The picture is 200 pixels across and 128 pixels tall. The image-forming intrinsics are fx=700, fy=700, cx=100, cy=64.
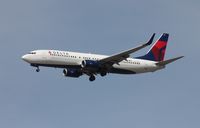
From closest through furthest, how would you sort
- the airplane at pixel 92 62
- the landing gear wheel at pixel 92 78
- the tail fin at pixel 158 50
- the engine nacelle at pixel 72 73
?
the airplane at pixel 92 62 → the landing gear wheel at pixel 92 78 → the engine nacelle at pixel 72 73 → the tail fin at pixel 158 50

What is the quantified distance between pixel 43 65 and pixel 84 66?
6.57 meters

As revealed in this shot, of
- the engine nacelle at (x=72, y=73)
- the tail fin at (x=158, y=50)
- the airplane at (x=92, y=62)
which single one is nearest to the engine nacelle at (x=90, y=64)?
the airplane at (x=92, y=62)

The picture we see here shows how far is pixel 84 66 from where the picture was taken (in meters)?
112

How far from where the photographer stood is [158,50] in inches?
5007

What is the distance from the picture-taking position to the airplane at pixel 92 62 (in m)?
110

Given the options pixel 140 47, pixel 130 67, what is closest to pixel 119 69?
pixel 130 67

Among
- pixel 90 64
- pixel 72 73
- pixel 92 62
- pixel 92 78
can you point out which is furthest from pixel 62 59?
pixel 72 73

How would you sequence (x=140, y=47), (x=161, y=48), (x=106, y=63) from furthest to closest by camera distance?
(x=161, y=48)
(x=106, y=63)
(x=140, y=47)

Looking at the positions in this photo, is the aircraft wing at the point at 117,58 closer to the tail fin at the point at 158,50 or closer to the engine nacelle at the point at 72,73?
the engine nacelle at the point at 72,73

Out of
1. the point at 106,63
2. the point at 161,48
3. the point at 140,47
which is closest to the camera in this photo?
the point at 140,47

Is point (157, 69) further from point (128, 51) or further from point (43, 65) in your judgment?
point (43, 65)

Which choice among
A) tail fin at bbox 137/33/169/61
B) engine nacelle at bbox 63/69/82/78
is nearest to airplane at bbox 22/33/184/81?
engine nacelle at bbox 63/69/82/78

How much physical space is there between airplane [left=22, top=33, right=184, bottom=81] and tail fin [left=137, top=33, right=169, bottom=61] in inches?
60.3

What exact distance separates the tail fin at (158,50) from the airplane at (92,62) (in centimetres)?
153
